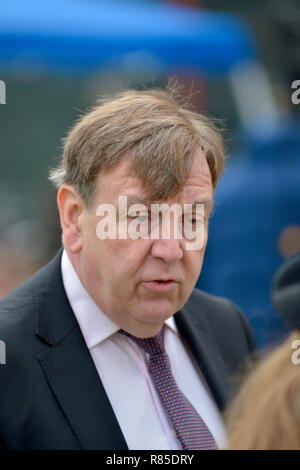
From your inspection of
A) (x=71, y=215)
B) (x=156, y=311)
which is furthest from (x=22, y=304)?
(x=156, y=311)

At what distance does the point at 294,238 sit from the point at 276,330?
0.55m

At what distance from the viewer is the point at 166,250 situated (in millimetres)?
2074

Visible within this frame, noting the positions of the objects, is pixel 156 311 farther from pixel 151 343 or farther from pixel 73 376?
pixel 73 376

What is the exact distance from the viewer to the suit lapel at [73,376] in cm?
201

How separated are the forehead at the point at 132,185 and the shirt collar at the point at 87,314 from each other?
316 mm

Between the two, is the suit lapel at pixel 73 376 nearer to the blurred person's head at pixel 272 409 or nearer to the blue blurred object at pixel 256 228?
the blurred person's head at pixel 272 409

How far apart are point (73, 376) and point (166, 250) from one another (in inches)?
17.8

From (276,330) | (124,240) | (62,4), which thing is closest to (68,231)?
(124,240)

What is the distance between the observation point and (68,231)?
2.20m

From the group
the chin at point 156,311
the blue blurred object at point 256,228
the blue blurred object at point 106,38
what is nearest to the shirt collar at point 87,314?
the chin at point 156,311

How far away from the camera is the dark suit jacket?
1.96 metres

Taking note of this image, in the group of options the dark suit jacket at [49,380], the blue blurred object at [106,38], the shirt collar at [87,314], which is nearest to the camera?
the dark suit jacket at [49,380]

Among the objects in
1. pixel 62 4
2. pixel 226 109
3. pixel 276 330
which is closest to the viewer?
pixel 276 330
